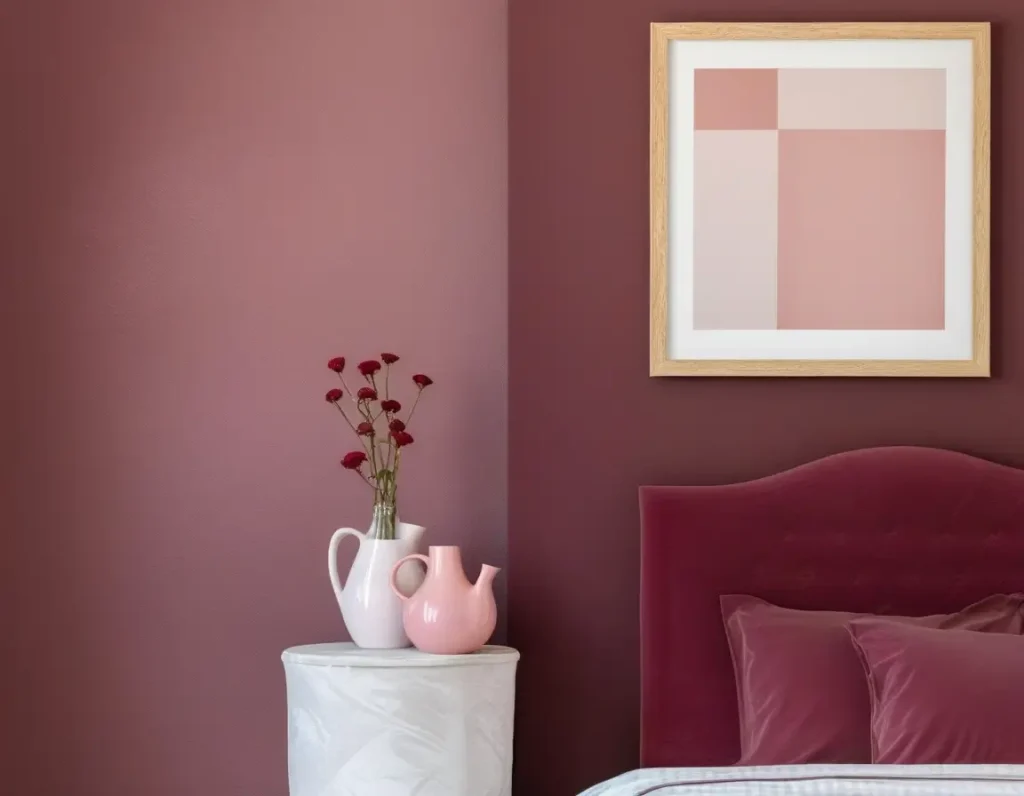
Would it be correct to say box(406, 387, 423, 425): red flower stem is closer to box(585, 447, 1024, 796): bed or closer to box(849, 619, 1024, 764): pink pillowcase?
box(585, 447, 1024, 796): bed

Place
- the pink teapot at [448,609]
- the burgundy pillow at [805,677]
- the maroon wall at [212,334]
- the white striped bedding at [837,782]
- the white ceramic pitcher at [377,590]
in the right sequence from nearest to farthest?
the white striped bedding at [837,782]
the burgundy pillow at [805,677]
the pink teapot at [448,609]
the white ceramic pitcher at [377,590]
the maroon wall at [212,334]

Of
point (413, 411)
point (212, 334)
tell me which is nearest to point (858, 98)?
point (413, 411)

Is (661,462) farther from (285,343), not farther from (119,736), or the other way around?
(119,736)

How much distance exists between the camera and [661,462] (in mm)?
2945

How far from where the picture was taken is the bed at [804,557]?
2766mm

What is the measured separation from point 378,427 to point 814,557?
1.09 m

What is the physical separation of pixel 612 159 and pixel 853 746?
1437mm

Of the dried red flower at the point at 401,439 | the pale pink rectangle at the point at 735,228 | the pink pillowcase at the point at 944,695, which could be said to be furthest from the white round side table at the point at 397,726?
the pale pink rectangle at the point at 735,228

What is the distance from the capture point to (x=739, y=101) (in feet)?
9.71

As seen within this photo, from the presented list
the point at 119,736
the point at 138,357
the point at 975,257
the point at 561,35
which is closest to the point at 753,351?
the point at 975,257

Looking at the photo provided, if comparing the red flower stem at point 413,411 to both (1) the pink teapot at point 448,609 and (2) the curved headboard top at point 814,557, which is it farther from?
(2) the curved headboard top at point 814,557

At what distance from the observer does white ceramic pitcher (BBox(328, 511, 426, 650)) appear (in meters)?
2.74

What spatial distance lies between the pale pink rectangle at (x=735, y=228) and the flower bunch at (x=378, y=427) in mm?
706

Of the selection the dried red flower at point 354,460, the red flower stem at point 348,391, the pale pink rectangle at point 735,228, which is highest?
the pale pink rectangle at point 735,228
